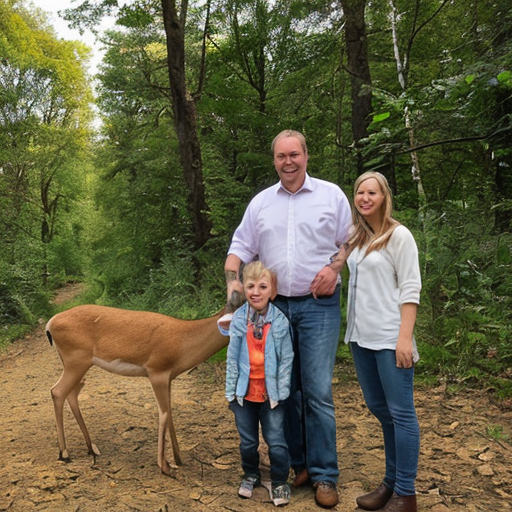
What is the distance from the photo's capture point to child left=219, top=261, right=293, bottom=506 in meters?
3.18


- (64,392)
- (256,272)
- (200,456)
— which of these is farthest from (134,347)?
(256,272)

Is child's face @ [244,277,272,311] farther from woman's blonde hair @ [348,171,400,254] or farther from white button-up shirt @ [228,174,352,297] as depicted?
woman's blonde hair @ [348,171,400,254]

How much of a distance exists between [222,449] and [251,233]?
195 centimetres

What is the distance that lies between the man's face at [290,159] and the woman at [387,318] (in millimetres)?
410

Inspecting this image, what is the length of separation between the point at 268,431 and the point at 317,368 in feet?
1.66

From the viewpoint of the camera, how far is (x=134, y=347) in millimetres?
3906

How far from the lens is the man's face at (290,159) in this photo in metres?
3.22

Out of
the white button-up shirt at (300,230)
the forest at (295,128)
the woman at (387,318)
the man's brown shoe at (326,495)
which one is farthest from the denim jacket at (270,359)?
the forest at (295,128)

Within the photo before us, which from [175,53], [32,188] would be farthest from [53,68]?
[175,53]

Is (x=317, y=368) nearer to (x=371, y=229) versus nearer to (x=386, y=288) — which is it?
(x=386, y=288)

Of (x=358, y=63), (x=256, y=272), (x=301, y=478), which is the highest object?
(x=358, y=63)

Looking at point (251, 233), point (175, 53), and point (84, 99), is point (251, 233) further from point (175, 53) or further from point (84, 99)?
point (84, 99)

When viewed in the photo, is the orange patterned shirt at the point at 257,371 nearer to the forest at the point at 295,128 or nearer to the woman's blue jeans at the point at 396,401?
the woman's blue jeans at the point at 396,401

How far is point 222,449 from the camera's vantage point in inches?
169
